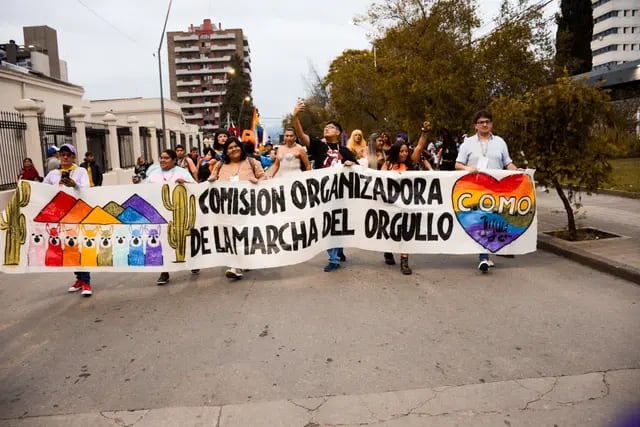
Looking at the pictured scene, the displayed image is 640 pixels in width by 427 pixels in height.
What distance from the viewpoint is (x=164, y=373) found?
13.2 ft

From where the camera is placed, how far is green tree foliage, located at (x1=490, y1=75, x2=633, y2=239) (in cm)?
753

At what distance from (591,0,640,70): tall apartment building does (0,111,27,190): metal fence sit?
86623mm

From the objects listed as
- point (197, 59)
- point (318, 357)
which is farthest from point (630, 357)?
point (197, 59)

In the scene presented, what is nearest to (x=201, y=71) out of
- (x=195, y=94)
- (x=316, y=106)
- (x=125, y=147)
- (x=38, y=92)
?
(x=195, y=94)

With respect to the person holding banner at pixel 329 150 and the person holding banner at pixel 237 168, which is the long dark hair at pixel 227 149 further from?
the person holding banner at pixel 329 150

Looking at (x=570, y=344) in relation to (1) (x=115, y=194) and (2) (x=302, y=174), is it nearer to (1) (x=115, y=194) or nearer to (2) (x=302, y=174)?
(2) (x=302, y=174)

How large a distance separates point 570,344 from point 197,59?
134645 mm

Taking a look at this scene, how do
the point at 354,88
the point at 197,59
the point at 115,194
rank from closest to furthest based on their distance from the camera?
1. the point at 115,194
2. the point at 354,88
3. the point at 197,59

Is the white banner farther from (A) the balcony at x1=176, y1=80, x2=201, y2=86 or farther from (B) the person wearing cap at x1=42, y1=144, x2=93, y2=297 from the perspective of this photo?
(A) the balcony at x1=176, y1=80, x2=201, y2=86

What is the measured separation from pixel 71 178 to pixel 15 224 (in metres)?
0.80

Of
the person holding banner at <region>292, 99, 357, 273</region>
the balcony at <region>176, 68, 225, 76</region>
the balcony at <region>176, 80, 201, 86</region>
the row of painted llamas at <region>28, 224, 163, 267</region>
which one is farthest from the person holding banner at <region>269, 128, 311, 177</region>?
the balcony at <region>176, 80, 201, 86</region>

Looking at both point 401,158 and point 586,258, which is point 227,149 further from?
point 586,258

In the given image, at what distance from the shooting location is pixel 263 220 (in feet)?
22.3

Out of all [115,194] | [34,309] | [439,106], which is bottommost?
[34,309]
